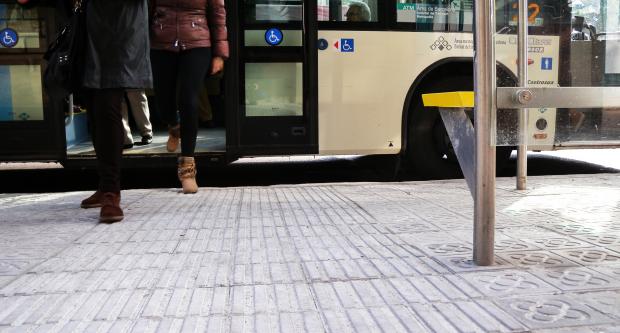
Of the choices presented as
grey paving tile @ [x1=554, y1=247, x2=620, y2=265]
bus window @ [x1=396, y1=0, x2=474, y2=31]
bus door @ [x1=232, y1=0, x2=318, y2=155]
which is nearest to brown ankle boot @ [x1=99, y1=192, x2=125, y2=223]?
bus door @ [x1=232, y1=0, x2=318, y2=155]

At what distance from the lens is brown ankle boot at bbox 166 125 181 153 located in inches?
193

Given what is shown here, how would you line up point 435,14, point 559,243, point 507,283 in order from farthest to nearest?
point 435,14, point 559,243, point 507,283

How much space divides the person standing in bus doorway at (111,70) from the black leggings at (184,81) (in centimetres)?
81

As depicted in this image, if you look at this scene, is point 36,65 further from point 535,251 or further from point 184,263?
point 535,251

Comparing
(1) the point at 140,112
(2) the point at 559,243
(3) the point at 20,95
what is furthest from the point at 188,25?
(2) the point at 559,243

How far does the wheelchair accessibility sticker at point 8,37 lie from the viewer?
506 cm

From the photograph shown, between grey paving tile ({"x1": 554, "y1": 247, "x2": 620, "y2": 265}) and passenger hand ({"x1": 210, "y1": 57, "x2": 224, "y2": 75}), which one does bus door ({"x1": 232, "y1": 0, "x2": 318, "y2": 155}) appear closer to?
passenger hand ({"x1": 210, "y1": 57, "x2": 224, "y2": 75})

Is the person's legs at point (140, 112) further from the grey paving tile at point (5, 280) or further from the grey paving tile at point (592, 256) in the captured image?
the grey paving tile at point (592, 256)

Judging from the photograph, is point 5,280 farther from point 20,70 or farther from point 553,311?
point 20,70

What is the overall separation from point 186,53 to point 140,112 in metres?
2.19

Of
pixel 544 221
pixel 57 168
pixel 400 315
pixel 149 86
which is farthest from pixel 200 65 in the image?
pixel 57 168

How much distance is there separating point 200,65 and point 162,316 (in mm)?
2684

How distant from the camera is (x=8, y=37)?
507 centimetres

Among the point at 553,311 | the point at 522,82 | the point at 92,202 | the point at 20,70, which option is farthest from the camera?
the point at 20,70
